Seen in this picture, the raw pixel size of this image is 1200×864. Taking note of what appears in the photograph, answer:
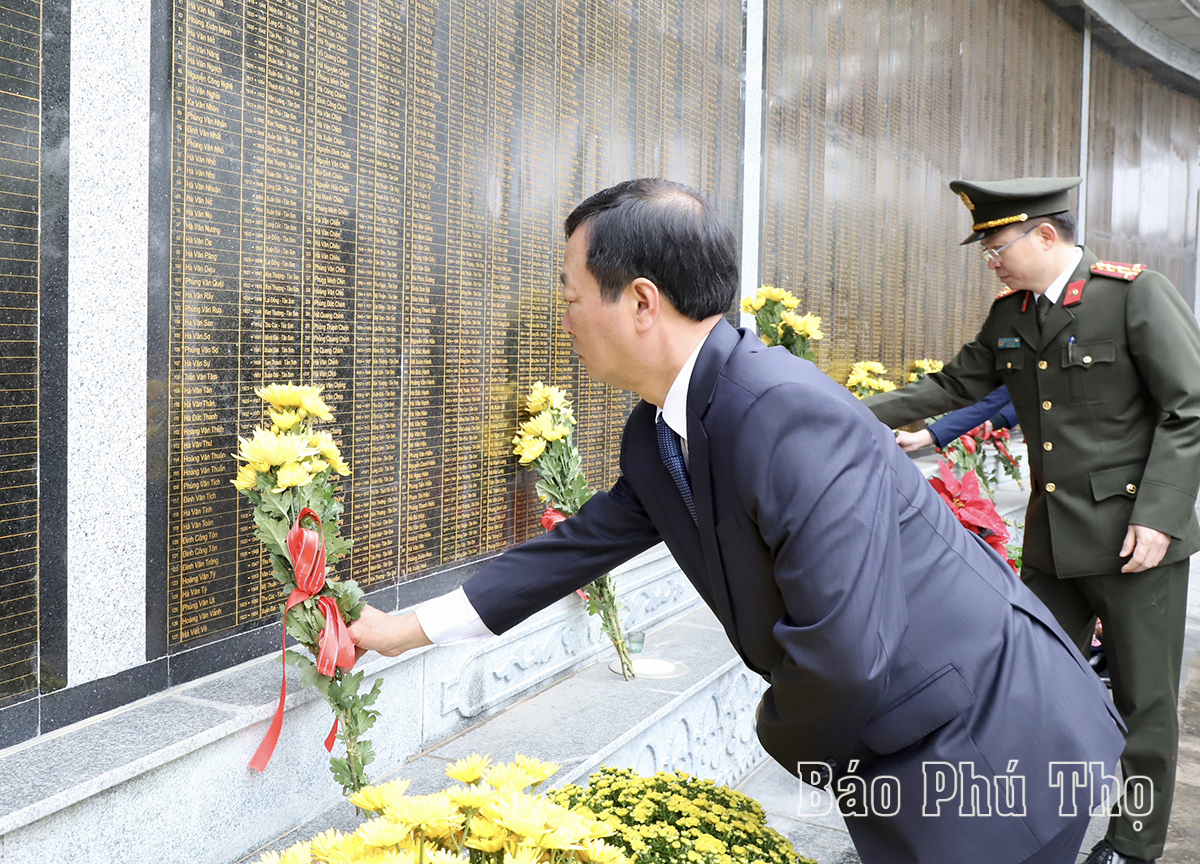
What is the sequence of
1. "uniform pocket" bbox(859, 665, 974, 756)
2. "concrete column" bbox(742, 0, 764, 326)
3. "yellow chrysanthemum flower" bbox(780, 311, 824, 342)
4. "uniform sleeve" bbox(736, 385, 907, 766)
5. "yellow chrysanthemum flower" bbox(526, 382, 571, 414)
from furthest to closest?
1. "concrete column" bbox(742, 0, 764, 326)
2. "yellow chrysanthemum flower" bbox(780, 311, 824, 342)
3. "yellow chrysanthemum flower" bbox(526, 382, 571, 414)
4. "uniform pocket" bbox(859, 665, 974, 756)
5. "uniform sleeve" bbox(736, 385, 907, 766)

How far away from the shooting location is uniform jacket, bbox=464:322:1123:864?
3.98 feet

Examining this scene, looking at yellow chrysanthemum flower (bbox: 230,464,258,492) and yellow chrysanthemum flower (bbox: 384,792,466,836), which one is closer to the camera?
yellow chrysanthemum flower (bbox: 384,792,466,836)

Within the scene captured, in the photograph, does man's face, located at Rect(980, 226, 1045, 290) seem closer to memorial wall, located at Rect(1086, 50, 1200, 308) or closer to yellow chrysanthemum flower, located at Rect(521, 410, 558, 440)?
yellow chrysanthemum flower, located at Rect(521, 410, 558, 440)

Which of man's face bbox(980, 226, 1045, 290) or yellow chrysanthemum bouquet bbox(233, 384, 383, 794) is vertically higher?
man's face bbox(980, 226, 1045, 290)

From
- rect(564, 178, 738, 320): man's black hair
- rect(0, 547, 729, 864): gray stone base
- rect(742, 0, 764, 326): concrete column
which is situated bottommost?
rect(0, 547, 729, 864): gray stone base

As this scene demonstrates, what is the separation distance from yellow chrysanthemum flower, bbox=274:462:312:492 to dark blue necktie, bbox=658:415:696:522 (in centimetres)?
79

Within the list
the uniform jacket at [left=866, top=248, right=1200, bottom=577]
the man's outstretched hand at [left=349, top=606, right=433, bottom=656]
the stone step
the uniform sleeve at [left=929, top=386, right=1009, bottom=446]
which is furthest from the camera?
the uniform sleeve at [left=929, top=386, right=1009, bottom=446]

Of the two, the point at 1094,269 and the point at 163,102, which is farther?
the point at 1094,269

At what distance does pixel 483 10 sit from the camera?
125 inches

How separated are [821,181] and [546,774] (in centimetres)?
A: 508

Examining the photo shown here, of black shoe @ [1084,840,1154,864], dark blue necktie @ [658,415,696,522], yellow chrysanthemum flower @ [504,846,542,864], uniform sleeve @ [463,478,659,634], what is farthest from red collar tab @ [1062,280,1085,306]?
yellow chrysanthemum flower @ [504,846,542,864]

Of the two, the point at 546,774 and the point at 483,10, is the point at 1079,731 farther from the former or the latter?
the point at 483,10

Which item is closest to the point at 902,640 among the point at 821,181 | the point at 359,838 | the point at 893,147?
the point at 359,838

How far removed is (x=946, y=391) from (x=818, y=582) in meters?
2.47
